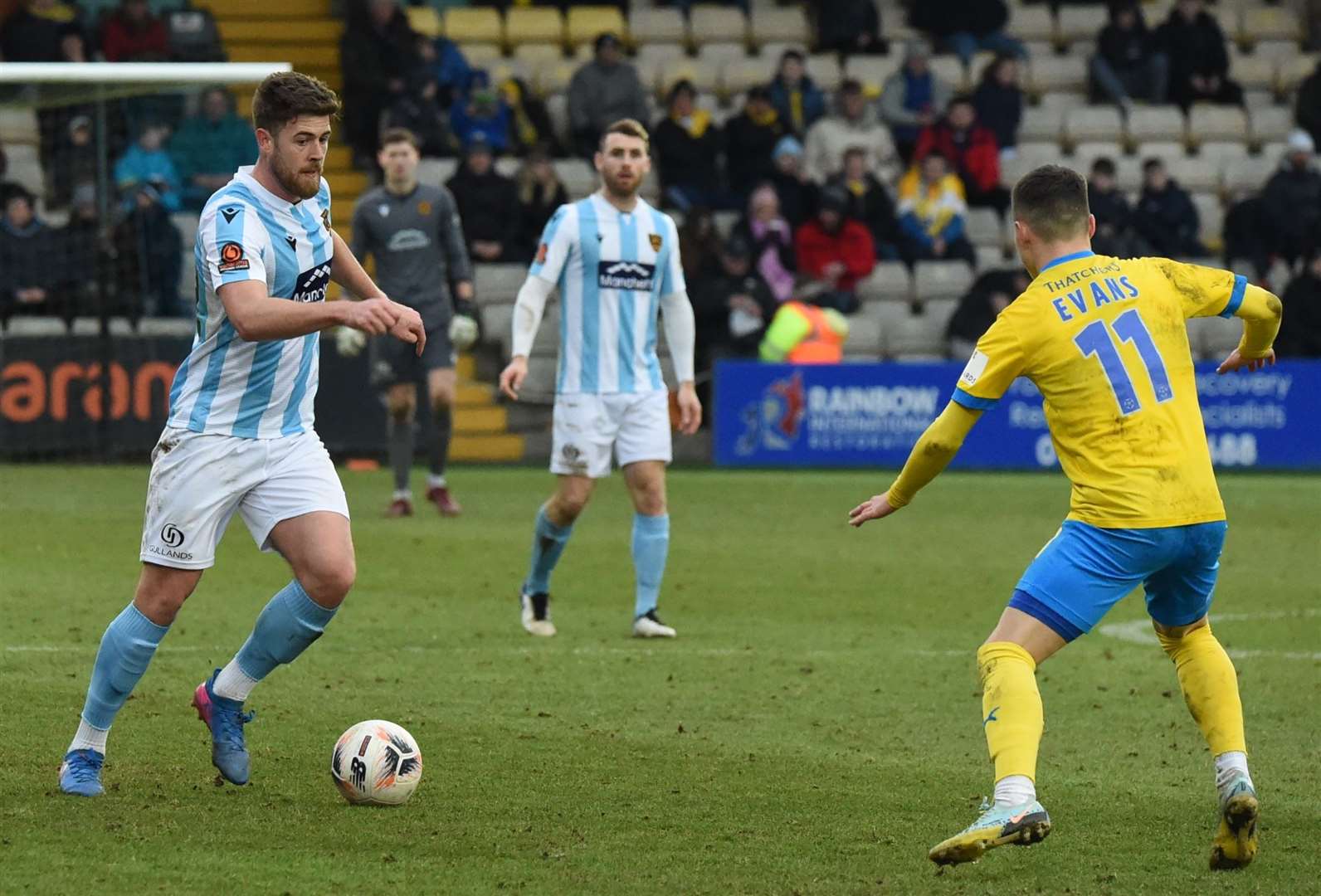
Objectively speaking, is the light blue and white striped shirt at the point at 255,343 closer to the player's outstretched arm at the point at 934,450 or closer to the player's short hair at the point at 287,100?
the player's short hair at the point at 287,100

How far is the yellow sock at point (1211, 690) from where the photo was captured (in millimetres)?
5215

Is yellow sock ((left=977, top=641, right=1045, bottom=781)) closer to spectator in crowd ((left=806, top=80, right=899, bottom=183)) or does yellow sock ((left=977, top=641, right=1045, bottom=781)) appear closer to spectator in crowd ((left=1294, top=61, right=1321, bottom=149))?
spectator in crowd ((left=806, top=80, right=899, bottom=183))

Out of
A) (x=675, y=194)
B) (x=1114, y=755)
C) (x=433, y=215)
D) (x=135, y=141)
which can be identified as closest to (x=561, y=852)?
(x=1114, y=755)

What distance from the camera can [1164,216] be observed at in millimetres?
20750

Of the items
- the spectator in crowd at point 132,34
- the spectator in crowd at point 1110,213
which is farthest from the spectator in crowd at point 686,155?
the spectator in crowd at point 132,34

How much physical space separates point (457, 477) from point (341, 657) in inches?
332

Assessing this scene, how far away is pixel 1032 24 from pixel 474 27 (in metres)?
6.70

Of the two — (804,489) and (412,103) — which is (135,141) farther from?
(804,489)

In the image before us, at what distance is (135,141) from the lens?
1792 cm

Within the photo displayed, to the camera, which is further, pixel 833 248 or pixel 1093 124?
pixel 1093 124

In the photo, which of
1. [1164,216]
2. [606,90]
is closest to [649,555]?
[606,90]

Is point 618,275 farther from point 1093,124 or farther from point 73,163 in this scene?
point 1093,124

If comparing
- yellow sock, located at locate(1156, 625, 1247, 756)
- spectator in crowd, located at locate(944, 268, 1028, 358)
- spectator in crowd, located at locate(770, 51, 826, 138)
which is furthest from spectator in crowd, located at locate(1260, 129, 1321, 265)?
yellow sock, located at locate(1156, 625, 1247, 756)

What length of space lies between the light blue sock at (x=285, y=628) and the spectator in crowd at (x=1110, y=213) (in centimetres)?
1529
